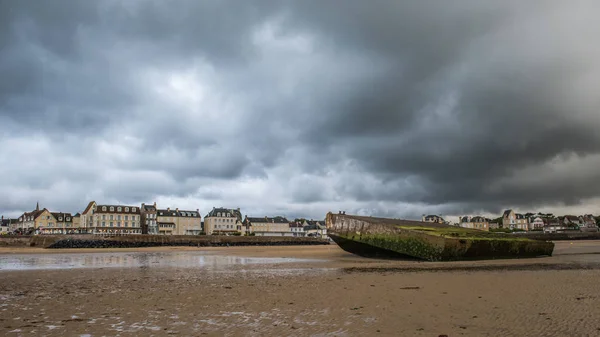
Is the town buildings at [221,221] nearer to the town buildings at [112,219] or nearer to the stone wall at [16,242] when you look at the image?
the town buildings at [112,219]

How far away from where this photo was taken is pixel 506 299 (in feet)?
27.4

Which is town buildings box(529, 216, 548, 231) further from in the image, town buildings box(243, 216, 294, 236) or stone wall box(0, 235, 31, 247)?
stone wall box(0, 235, 31, 247)

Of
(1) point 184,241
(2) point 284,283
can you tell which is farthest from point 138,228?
(2) point 284,283

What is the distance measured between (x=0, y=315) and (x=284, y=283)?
6.81 metres

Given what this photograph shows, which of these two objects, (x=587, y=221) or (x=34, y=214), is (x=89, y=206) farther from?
(x=587, y=221)

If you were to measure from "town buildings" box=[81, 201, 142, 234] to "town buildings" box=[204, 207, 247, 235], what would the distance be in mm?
20244

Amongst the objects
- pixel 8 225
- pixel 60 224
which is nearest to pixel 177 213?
pixel 60 224

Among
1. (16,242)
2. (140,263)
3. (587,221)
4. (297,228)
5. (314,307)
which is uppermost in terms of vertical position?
(314,307)

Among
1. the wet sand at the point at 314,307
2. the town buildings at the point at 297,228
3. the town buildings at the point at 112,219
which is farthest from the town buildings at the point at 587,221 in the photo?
the wet sand at the point at 314,307

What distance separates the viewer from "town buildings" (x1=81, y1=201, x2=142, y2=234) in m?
113

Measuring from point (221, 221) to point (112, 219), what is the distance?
31.4m

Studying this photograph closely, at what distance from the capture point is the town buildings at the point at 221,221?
123938 millimetres

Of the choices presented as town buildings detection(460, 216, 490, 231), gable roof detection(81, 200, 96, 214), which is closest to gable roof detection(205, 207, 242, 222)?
gable roof detection(81, 200, 96, 214)

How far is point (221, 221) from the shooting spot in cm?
12500
